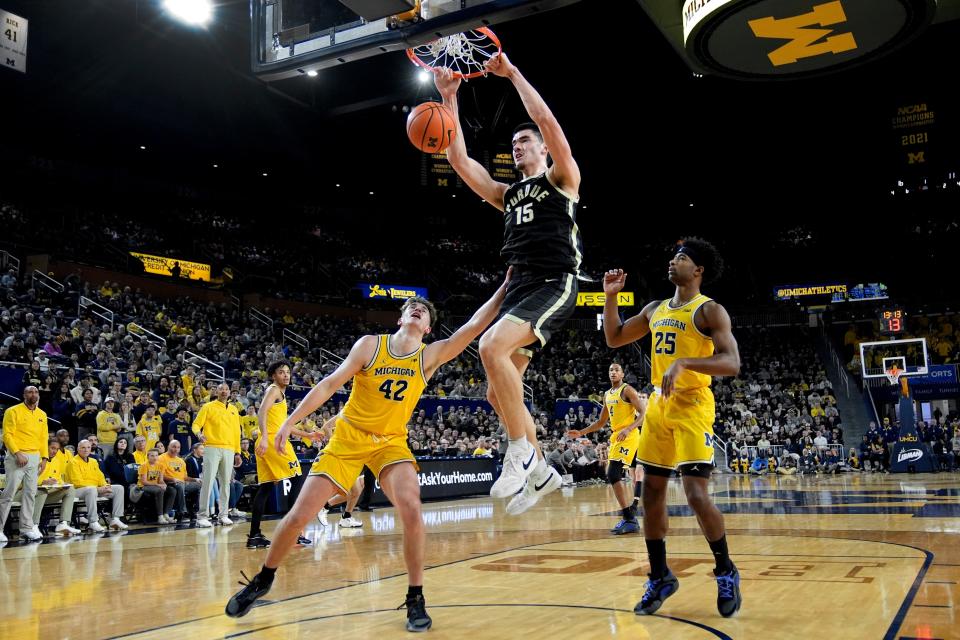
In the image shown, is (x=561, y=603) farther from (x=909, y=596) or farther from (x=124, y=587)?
(x=124, y=587)

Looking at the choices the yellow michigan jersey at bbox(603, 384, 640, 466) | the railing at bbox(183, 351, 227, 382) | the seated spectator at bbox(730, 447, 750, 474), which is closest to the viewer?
the yellow michigan jersey at bbox(603, 384, 640, 466)

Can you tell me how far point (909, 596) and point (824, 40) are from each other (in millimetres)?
7406

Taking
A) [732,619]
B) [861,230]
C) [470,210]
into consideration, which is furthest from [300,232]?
[732,619]

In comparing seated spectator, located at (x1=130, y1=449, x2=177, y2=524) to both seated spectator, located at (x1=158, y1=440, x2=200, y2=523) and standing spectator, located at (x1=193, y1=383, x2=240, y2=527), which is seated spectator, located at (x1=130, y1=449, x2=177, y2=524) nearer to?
seated spectator, located at (x1=158, y1=440, x2=200, y2=523)

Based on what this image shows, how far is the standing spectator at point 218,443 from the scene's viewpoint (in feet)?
34.7

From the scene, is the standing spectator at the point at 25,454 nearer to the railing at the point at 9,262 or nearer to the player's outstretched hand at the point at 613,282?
the player's outstretched hand at the point at 613,282

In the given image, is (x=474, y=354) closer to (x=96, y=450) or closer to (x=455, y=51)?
(x=96, y=450)

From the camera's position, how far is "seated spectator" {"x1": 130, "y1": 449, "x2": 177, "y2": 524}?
11703 millimetres

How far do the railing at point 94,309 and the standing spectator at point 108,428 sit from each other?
7661mm

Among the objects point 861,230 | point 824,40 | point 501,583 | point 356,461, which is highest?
point 861,230

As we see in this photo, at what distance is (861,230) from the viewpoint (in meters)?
37.4

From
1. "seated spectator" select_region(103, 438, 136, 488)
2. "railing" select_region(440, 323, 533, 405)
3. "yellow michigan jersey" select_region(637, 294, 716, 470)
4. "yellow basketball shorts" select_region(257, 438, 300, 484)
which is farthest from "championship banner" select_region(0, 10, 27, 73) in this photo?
"railing" select_region(440, 323, 533, 405)

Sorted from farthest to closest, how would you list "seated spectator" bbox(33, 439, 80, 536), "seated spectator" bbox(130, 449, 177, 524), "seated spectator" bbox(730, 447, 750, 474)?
1. "seated spectator" bbox(730, 447, 750, 474)
2. "seated spectator" bbox(130, 449, 177, 524)
3. "seated spectator" bbox(33, 439, 80, 536)

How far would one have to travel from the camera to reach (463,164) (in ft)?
16.6
